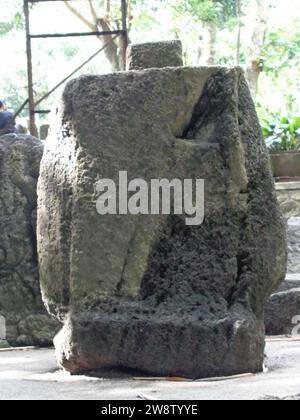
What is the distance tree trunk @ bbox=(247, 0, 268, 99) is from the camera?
61.1 feet

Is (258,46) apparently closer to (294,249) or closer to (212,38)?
(212,38)

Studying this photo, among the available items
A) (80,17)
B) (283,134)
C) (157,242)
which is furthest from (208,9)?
(157,242)

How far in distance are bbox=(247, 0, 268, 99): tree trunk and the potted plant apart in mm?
4929

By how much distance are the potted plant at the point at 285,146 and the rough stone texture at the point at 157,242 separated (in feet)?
25.3

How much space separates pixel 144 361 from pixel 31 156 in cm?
280

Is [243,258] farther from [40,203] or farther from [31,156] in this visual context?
[31,156]

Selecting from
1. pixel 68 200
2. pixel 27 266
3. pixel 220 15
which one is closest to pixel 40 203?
pixel 68 200

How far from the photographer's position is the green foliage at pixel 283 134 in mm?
12953

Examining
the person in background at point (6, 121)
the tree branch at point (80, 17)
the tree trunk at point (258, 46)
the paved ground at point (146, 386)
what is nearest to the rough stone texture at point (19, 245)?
the paved ground at point (146, 386)

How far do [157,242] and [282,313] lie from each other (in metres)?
2.17

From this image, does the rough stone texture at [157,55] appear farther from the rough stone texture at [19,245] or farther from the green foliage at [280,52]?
the green foliage at [280,52]

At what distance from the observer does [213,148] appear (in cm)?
464

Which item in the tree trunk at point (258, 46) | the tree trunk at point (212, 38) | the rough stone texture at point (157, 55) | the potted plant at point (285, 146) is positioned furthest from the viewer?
the tree trunk at point (212, 38)
